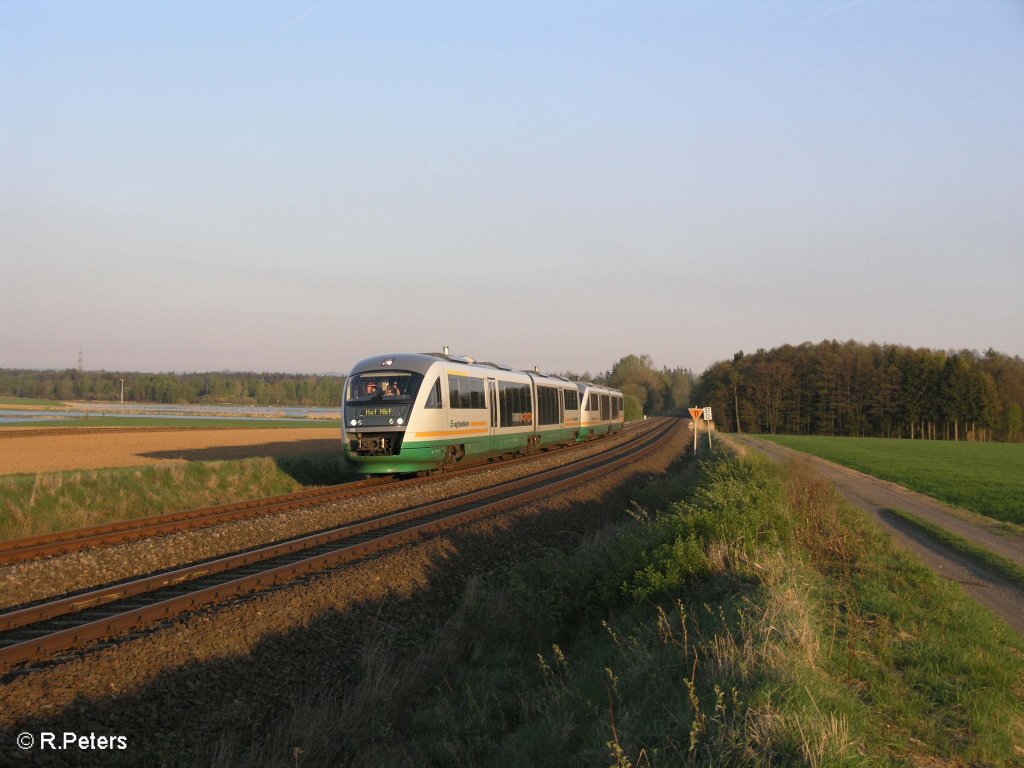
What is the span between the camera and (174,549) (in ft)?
37.9

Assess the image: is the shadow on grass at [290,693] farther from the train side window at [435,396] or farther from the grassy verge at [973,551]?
the train side window at [435,396]

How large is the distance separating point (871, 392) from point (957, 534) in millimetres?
93319

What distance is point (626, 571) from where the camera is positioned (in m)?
9.91

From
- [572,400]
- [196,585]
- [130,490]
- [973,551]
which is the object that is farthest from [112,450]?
[973,551]

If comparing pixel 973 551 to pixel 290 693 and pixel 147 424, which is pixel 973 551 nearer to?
pixel 290 693

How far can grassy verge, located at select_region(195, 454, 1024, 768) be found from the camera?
15.6 feet

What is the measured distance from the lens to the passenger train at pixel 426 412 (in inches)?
772

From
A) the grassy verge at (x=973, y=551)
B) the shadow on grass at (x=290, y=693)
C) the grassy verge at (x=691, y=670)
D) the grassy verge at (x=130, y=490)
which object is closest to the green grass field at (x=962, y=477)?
the grassy verge at (x=973, y=551)

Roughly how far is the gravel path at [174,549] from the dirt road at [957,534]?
10708mm

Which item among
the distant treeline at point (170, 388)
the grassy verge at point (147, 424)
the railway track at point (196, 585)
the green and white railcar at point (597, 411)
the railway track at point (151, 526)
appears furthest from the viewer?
the distant treeline at point (170, 388)

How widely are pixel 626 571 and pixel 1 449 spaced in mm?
34291

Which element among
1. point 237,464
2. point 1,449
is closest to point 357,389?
point 237,464

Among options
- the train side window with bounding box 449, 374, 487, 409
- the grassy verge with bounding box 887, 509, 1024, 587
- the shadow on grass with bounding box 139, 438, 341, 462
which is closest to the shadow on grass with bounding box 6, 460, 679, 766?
the grassy verge with bounding box 887, 509, 1024, 587

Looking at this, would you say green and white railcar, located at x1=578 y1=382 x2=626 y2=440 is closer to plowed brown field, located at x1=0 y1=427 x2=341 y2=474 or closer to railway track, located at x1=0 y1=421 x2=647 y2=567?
plowed brown field, located at x1=0 y1=427 x2=341 y2=474
